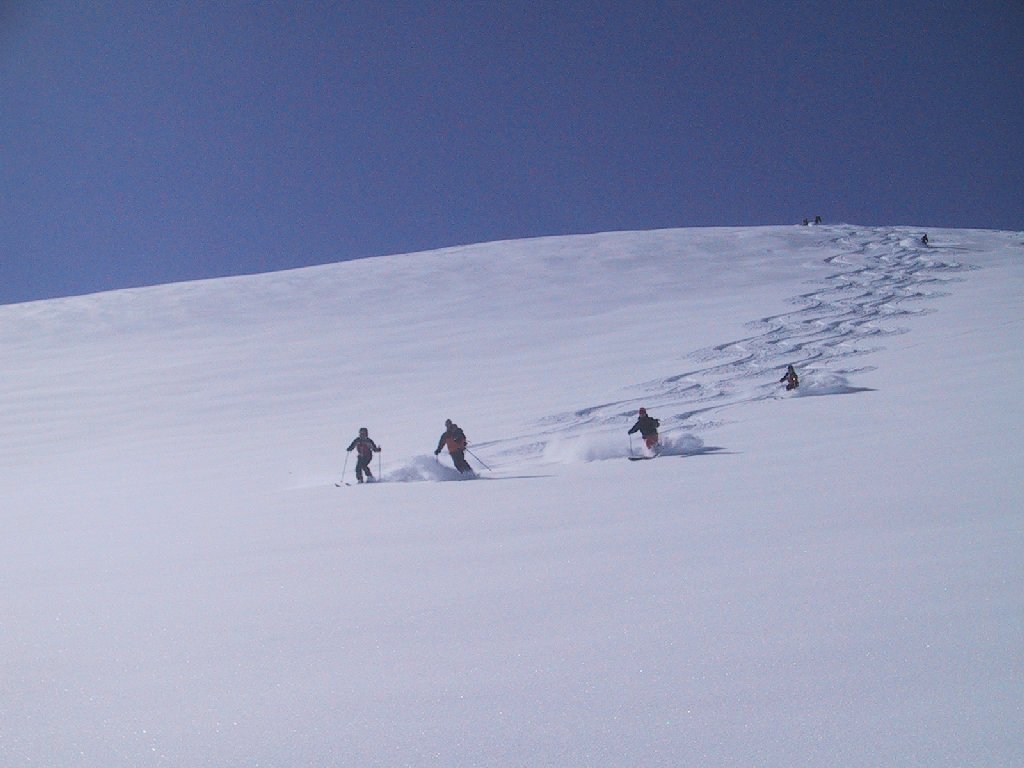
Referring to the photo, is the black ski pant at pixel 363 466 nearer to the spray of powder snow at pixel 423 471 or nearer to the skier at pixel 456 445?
the spray of powder snow at pixel 423 471

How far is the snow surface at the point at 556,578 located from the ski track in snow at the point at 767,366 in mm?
122

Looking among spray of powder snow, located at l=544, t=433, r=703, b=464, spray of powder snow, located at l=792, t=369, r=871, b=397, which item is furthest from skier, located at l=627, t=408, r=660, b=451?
spray of powder snow, located at l=792, t=369, r=871, b=397

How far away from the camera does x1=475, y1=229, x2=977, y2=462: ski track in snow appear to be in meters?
10.9

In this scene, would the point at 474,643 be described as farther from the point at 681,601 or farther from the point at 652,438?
the point at 652,438

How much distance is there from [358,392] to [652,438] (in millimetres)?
9619

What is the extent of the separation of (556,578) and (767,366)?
11.8 meters

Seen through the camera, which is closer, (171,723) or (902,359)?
(171,723)

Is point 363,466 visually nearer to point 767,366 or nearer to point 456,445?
point 456,445

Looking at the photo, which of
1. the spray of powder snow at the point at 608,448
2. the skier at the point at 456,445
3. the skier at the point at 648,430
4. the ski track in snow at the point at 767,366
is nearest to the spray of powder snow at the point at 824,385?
the ski track in snow at the point at 767,366

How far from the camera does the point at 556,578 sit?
4156 mm

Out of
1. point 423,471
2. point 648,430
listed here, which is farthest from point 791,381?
point 423,471

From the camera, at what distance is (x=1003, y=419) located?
7.80m

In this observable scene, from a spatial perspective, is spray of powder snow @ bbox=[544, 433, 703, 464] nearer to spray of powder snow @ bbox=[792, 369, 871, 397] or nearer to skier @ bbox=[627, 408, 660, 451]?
skier @ bbox=[627, 408, 660, 451]

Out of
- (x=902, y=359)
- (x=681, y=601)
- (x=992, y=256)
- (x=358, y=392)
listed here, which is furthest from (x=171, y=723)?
(x=992, y=256)
